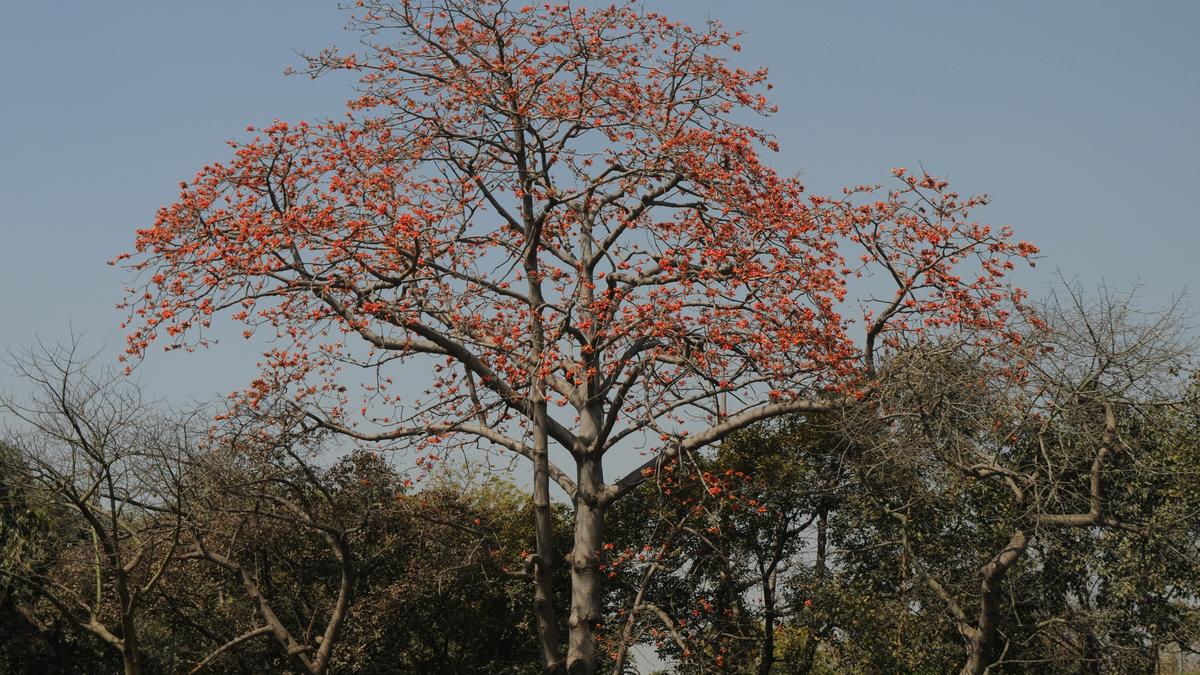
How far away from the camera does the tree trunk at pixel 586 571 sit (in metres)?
15.1

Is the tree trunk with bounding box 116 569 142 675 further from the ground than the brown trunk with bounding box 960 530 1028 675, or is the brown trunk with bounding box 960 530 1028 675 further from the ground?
the tree trunk with bounding box 116 569 142 675

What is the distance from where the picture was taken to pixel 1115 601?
18.8m

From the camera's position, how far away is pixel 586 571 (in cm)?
1523

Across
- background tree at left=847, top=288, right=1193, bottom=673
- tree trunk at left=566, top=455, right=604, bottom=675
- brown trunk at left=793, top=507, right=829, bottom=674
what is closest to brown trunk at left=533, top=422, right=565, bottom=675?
tree trunk at left=566, top=455, right=604, bottom=675

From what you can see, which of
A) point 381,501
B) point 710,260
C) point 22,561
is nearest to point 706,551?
point 381,501

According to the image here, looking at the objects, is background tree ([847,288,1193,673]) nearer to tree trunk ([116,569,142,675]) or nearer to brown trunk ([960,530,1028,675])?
brown trunk ([960,530,1028,675])

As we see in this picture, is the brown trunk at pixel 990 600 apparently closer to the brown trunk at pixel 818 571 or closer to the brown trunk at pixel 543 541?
the brown trunk at pixel 818 571

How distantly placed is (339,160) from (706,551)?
34.9 feet

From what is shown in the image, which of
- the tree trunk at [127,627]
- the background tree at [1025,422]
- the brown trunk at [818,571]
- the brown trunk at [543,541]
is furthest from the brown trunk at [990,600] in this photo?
the tree trunk at [127,627]

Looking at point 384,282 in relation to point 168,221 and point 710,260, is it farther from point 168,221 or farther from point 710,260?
point 710,260

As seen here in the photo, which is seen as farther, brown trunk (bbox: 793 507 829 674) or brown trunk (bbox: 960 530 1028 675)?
brown trunk (bbox: 793 507 829 674)

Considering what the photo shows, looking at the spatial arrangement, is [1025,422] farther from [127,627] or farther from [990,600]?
[127,627]

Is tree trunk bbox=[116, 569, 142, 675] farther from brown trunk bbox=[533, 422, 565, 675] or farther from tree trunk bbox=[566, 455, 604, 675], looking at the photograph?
tree trunk bbox=[566, 455, 604, 675]

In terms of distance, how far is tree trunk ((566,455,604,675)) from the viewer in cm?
1507
